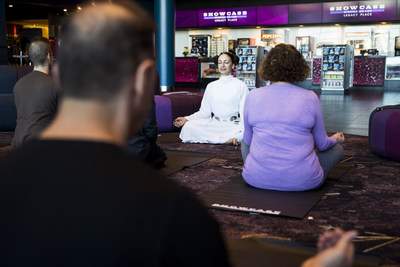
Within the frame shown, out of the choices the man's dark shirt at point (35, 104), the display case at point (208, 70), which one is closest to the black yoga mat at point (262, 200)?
the man's dark shirt at point (35, 104)

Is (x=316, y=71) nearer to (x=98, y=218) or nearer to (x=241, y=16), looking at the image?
(x=241, y=16)

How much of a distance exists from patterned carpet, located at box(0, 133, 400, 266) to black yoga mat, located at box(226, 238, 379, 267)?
0.35ft

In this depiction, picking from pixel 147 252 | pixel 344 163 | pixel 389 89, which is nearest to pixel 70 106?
pixel 147 252

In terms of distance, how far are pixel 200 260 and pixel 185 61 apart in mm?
17336

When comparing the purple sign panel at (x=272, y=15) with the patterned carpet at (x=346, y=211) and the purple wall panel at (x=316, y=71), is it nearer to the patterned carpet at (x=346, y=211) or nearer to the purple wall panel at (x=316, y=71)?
the purple wall panel at (x=316, y=71)

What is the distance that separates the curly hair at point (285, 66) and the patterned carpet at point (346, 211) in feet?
2.88

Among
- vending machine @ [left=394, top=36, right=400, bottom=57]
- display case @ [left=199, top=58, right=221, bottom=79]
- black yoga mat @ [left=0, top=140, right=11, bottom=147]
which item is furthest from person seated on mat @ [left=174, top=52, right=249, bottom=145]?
display case @ [left=199, top=58, right=221, bottom=79]

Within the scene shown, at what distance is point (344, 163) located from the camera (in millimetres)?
4520

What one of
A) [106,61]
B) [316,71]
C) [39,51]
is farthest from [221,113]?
[316,71]

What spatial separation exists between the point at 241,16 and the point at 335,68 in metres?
4.47

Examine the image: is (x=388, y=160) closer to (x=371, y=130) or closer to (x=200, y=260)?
(x=371, y=130)

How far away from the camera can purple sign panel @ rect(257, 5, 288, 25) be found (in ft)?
54.5

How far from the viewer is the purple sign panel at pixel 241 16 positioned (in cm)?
1706

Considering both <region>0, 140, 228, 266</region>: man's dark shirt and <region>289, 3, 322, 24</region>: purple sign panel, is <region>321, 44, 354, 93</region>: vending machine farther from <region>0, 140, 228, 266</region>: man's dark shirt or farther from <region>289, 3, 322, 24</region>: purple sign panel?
<region>0, 140, 228, 266</region>: man's dark shirt
